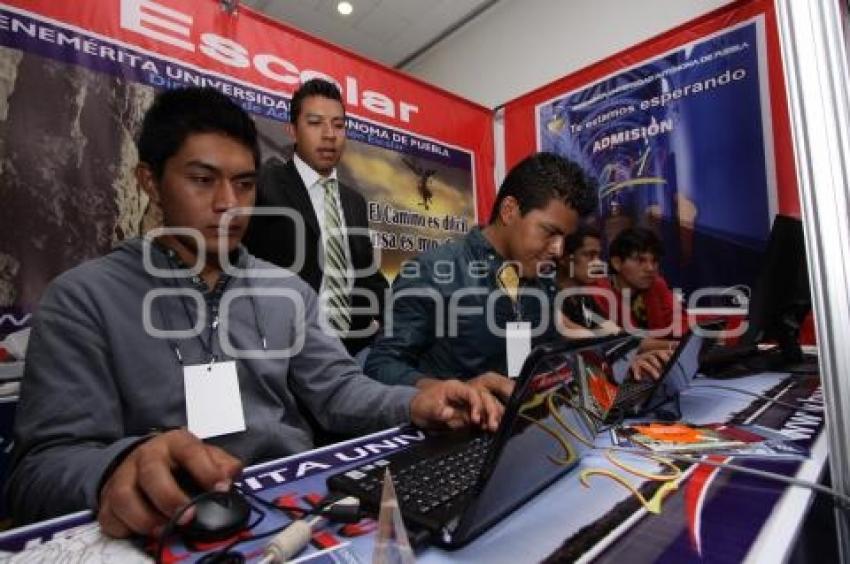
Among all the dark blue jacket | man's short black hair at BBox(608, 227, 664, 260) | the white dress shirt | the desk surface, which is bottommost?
the desk surface

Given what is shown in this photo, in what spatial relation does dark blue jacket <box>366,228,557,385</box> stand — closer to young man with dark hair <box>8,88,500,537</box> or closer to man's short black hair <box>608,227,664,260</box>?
young man with dark hair <box>8,88,500,537</box>

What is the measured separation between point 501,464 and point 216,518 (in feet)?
0.97

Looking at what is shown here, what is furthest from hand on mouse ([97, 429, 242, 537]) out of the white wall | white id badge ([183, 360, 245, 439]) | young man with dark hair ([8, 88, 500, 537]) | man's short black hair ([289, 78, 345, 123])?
the white wall

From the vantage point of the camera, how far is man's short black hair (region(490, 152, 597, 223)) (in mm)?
1498

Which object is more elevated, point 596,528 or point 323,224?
A: point 323,224

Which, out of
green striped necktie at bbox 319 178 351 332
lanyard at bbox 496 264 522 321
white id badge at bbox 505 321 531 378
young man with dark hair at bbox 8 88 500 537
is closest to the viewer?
young man with dark hair at bbox 8 88 500 537

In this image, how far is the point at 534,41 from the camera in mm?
3326

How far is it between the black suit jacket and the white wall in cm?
186

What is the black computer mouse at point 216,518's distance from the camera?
18.1 inches

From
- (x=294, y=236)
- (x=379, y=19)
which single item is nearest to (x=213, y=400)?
(x=294, y=236)

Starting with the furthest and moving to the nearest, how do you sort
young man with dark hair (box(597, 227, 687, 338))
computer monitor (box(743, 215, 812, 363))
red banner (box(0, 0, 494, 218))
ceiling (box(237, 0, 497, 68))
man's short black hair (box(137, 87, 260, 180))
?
ceiling (box(237, 0, 497, 68)) < young man with dark hair (box(597, 227, 687, 338)) < red banner (box(0, 0, 494, 218)) < computer monitor (box(743, 215, 812, 363)) < man's short black hair (box(137, 87, 260, 180))

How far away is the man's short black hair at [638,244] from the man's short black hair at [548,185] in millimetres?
1050

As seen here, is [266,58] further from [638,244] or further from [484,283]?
[638,244]

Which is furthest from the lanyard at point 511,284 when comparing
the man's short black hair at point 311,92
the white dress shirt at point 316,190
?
the man's short black hair at point 311,92
